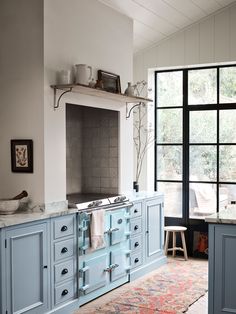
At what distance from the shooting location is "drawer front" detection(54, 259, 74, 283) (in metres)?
3.91

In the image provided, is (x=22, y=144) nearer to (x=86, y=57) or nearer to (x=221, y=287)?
(x=86, y=57)

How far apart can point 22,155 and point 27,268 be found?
3.11 feet

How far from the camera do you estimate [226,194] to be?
6070mm

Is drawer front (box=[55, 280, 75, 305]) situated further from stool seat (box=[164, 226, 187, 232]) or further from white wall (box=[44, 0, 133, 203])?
stool seat (box=[164, 226, 187, 232])

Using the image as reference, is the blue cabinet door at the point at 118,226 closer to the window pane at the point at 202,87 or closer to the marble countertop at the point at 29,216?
the marble countertop at the point at 29,216

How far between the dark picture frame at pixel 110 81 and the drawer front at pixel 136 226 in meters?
1.35

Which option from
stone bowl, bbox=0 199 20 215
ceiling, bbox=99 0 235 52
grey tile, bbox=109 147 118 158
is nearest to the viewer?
stone bowl, bbox=0 199 20 215

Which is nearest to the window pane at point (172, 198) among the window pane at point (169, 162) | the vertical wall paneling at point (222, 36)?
the window pane at point (169, 162)

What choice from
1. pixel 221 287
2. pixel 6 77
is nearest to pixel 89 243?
pixel 221 287

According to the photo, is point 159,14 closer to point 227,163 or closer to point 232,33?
point 232,33

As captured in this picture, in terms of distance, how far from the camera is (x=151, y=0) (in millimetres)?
4957

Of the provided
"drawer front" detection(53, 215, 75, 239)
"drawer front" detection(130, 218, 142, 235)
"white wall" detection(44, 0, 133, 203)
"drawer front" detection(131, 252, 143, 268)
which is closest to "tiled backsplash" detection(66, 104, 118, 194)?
"white wall" detection(44, 0, 133, 203)

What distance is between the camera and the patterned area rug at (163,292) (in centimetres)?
416

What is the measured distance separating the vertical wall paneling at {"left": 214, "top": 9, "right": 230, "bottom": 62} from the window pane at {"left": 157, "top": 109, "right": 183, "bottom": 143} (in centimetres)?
88
